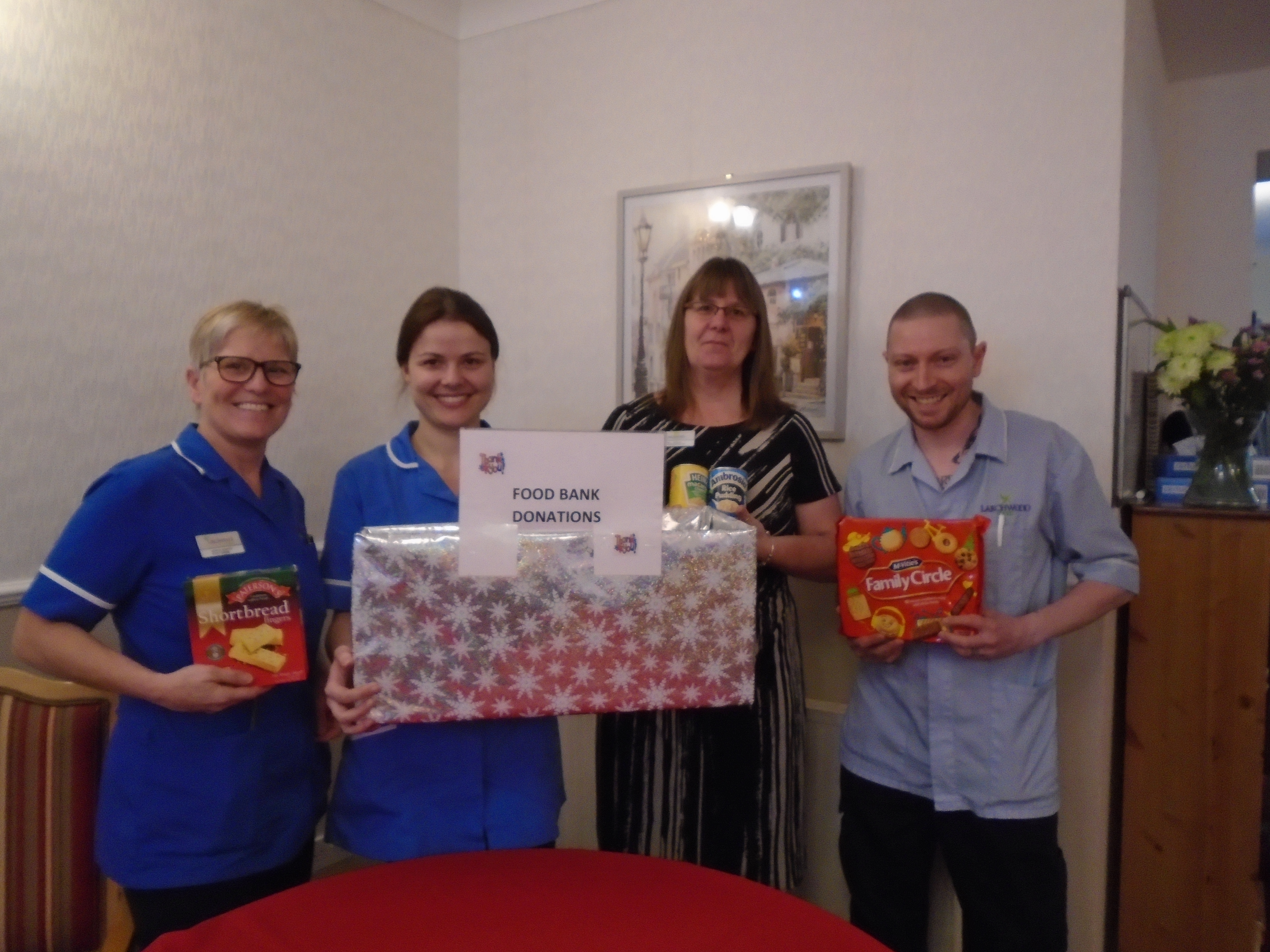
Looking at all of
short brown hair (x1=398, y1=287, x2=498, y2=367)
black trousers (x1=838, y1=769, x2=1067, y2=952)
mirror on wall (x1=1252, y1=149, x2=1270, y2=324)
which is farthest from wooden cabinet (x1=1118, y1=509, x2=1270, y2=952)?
short brown hair (x1=398, y1=287, x2=498, y2=367)

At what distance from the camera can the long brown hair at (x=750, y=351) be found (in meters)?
1.79

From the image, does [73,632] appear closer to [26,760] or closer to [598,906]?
[26,760]

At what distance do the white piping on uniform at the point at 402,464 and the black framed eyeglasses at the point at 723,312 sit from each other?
688 mm

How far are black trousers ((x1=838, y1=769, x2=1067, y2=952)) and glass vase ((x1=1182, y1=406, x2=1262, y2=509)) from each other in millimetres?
976

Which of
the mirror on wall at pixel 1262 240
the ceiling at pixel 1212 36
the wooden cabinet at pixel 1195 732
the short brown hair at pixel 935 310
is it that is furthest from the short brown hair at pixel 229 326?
the mirror on wall at pixel 1262 240

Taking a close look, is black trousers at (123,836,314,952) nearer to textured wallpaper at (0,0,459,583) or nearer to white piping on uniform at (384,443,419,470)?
white piping on uniform at (384,443,419,470)

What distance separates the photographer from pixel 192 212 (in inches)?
86.2

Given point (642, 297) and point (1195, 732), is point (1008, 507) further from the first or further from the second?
point (642, 297)

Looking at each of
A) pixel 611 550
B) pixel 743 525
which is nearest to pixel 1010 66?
pixel 743 525

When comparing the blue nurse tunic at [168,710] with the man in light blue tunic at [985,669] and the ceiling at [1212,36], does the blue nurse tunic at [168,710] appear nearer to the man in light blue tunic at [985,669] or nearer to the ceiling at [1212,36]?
the man in light blue tunic at [985,669]

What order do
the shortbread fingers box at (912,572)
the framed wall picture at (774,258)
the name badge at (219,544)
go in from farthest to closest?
the framed wall picture at (774,258)
the shortbread fingers box at (912,572)
the name badge at (219,544)

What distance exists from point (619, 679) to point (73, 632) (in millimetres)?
780

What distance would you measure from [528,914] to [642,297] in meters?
1.89

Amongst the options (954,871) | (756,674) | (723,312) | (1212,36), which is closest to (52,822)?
(756,674)
